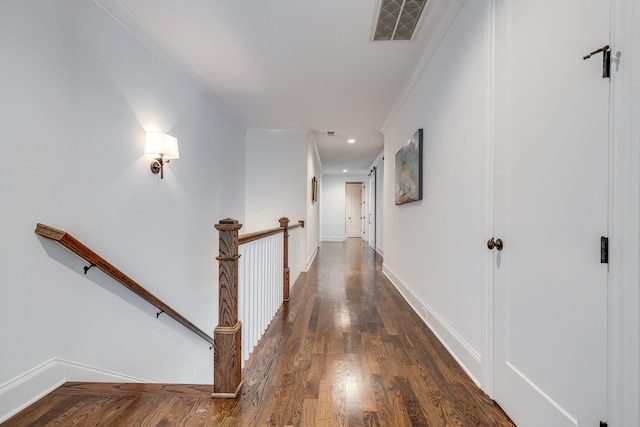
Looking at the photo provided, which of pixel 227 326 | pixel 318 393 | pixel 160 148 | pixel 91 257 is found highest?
pixel 160 148

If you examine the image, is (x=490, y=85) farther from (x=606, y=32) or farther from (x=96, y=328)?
(x=96, y=328)

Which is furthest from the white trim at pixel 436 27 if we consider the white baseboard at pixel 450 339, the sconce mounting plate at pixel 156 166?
the sconce mounting plate at pixel 156 166

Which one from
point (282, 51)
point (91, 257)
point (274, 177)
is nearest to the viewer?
point (91, 257)

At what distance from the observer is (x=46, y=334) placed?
5.28ft

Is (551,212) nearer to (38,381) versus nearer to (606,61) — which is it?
(606,61)

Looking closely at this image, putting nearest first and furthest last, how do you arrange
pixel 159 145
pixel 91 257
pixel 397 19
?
pixel 91 257, pixel 397 19, pixel 159 145

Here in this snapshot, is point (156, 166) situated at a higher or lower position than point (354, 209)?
higher

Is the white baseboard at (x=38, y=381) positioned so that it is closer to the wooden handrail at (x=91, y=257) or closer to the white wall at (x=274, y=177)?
the wooden handrail at (x=91, y=257)

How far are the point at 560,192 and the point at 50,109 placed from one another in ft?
8.84

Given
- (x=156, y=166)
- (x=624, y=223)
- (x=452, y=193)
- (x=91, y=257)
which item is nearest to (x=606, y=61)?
(x=624, y=223)

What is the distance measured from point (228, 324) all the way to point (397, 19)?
8.35 feet

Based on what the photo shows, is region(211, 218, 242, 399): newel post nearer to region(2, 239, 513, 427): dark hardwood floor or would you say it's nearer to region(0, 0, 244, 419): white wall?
region(2, 239, 513, 427): dark hardwood floor

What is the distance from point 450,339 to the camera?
6.65 feet

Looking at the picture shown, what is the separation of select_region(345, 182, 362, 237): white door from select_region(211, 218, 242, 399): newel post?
32.1 ft
